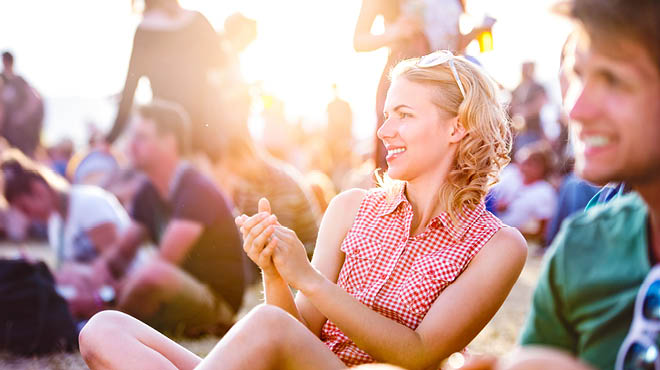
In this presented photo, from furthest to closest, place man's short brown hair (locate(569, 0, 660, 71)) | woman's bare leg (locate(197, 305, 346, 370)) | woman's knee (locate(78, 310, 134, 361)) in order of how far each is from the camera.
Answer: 1. woman's knee (locate(78, 310, 134, 361))
2. woman's bare leg (locate(197, 305, 346, 370))
3. man's short brown hair (locate(569, 0, 660, 71))

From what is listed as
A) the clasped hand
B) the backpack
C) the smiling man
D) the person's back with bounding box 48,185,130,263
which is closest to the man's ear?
the clasped hand

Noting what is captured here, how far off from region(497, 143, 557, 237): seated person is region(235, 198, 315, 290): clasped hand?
723 cm

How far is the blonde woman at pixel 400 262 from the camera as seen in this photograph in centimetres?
209

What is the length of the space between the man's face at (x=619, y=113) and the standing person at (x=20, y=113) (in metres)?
6.95

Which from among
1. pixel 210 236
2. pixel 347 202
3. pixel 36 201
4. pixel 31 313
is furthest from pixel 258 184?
pixel 347 202

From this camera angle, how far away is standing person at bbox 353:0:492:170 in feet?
11.8

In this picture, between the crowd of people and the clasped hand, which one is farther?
the clasped hand

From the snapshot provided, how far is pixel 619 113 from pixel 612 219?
0.73ft

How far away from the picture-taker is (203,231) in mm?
4496

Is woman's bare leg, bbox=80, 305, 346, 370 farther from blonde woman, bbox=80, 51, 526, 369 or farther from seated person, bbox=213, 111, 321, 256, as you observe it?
seated person, bbox=213, 111, 321, 256

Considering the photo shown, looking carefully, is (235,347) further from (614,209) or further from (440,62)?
(440,62)

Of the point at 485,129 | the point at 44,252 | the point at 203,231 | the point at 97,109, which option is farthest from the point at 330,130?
the point at 97,109

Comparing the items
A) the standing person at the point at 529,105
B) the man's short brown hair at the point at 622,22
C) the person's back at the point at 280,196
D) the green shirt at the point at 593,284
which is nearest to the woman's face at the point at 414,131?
the green shirt at the point at 593,284

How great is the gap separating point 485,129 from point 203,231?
2.38m
